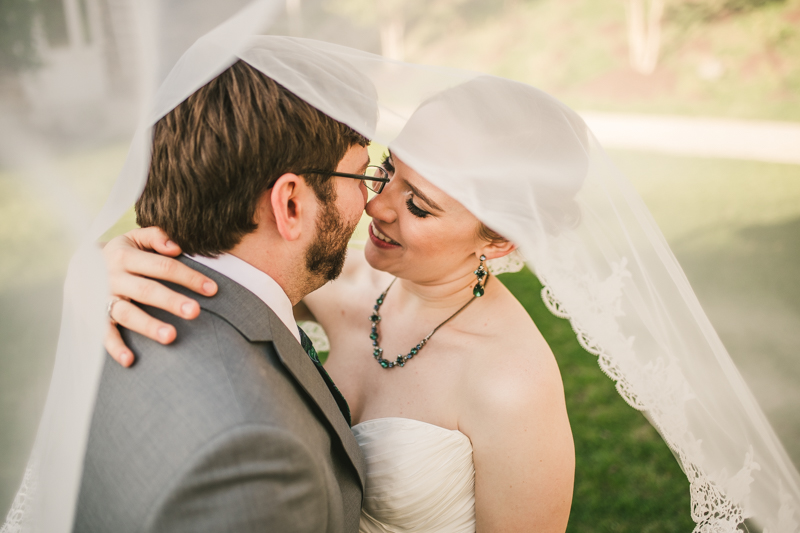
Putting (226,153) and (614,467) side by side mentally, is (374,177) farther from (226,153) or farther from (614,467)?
(614,467)


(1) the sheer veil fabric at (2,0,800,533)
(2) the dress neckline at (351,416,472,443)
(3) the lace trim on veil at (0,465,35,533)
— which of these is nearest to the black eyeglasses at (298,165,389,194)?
(1) the sheer veil fabric at (2,0,800,533)

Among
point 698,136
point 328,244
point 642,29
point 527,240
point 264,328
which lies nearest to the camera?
point 264,328

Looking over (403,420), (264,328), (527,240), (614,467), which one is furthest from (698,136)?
(264,328)

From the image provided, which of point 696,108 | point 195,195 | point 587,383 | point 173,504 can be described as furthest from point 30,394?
point 696,108

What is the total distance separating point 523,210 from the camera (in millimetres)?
1919

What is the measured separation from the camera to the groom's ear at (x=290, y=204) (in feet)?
6.26

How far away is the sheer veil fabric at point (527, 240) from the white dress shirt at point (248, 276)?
1.29 ft

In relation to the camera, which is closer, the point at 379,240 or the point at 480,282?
the point at 379,240

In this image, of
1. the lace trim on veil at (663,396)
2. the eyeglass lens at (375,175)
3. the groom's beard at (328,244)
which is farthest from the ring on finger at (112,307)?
the lace trim on veil at (663,396)

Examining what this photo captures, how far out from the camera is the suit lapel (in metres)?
1.74

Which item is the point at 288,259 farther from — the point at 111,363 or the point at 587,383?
the point at 587,383

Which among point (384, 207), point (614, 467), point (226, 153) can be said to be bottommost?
point (614, 467)

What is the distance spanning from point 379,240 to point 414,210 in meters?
0.29

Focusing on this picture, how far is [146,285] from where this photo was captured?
5.65ft
